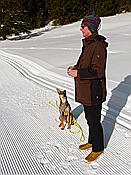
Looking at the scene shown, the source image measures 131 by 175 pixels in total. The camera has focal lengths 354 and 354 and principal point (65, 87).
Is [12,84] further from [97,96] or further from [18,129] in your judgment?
[97,96]

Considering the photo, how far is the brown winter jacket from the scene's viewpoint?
375 cm

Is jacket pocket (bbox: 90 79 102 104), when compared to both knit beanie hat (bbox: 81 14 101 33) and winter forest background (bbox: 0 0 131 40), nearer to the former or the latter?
knit beanie hat (bbox: 81 14 101 33)

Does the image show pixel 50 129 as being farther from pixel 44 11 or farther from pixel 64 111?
pixel 44 11

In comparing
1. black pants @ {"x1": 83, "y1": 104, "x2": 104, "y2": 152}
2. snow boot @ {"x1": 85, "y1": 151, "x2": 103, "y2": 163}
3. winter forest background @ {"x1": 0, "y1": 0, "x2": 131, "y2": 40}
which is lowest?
winter forest background @ {"x1": 0, "y1": 0, "x2": 131, "y2": 40}

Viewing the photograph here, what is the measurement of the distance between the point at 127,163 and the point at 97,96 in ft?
2.84

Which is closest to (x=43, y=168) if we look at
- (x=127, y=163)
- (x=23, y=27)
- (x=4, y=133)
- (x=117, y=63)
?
(x=127, y=163)

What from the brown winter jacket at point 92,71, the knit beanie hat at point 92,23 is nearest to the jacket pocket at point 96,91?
the brown winter jacket at point 92,71

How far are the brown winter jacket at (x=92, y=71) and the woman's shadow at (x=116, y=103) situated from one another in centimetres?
101

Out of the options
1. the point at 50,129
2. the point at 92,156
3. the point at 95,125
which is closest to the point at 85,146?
the point at 92,156

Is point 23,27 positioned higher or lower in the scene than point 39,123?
lower

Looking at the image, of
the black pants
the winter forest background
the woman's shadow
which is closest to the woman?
the black pants

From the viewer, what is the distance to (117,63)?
35.6ft

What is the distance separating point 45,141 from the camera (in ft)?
15.9

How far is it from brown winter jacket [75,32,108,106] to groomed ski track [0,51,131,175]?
764 mm
